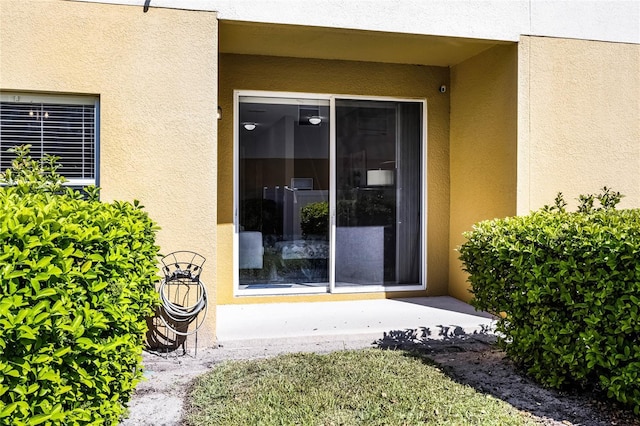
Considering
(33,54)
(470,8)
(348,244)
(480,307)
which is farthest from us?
(348,244)

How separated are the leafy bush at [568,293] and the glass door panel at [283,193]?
10.2 feet

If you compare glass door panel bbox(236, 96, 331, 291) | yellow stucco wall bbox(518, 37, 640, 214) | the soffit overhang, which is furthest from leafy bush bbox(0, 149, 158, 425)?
yellow stucco wall bbox(518, 37, 640, 214)

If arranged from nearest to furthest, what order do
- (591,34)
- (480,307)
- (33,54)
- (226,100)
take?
(480,307) → (33,54) → (591,34) → (226,100)

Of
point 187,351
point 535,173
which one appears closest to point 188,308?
point 187,351

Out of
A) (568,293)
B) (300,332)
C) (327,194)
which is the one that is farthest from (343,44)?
(568,293)

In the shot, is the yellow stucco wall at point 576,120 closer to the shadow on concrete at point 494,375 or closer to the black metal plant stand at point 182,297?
the shadow on concrete at point 494,375

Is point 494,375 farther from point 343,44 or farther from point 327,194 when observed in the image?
point 343,44

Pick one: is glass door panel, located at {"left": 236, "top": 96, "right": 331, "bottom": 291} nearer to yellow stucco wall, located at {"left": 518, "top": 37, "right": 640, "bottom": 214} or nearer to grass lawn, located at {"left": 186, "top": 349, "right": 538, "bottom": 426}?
grass lawn, located at {"left": 186, "top": 349, "right": 538, "bottom": 426}

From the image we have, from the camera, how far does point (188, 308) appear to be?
561 cm

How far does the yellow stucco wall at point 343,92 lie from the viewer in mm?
7297

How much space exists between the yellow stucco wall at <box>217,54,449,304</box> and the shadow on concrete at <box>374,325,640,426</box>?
1958mm

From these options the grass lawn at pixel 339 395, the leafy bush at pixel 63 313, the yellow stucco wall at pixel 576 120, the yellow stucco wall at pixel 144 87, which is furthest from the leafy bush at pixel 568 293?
the leafy bush at pixel 63 313

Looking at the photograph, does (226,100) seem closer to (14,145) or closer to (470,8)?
(14,145)

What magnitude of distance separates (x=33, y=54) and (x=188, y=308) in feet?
10.5
